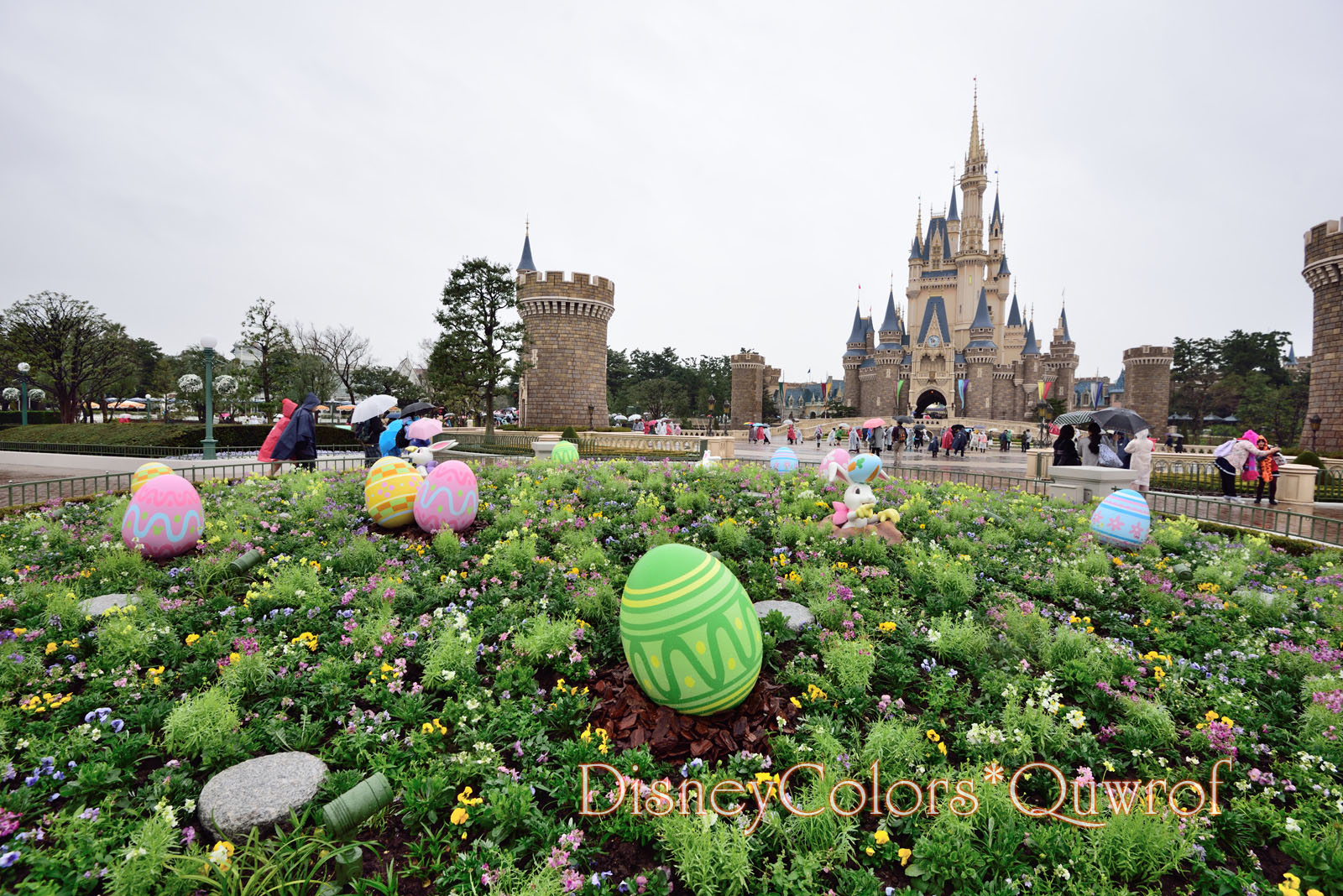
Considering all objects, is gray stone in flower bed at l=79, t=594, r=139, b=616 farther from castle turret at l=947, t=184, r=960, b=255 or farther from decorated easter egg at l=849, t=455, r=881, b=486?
castle turret at l=947, t=184, r=960, b=255

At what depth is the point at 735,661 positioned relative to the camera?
3664mm

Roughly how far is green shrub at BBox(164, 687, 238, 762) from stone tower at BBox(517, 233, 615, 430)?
2890 centimetres

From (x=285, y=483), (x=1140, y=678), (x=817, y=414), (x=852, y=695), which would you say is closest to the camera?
(x=852, y=695)

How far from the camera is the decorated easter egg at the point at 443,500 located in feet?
22.5

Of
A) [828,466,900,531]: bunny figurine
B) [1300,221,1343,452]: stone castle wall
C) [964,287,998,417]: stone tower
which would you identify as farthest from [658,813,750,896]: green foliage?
[964,287,998,417]: stone tower

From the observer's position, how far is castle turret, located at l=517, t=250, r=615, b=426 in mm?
32062

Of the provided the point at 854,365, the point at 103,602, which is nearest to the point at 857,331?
the point at 854,365

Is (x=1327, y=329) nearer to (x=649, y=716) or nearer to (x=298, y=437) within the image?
(x=649, y=716)

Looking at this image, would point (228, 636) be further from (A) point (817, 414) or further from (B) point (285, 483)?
(A) point (817, 414)

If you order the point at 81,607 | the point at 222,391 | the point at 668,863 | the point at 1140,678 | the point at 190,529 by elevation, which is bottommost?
the point at 668,863

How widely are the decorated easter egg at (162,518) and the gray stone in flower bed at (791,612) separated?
605 cm

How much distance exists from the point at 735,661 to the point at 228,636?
13.1 ft

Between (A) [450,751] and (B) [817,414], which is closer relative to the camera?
(A) [450,751]

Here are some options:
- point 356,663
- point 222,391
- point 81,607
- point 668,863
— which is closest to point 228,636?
point 356,663
